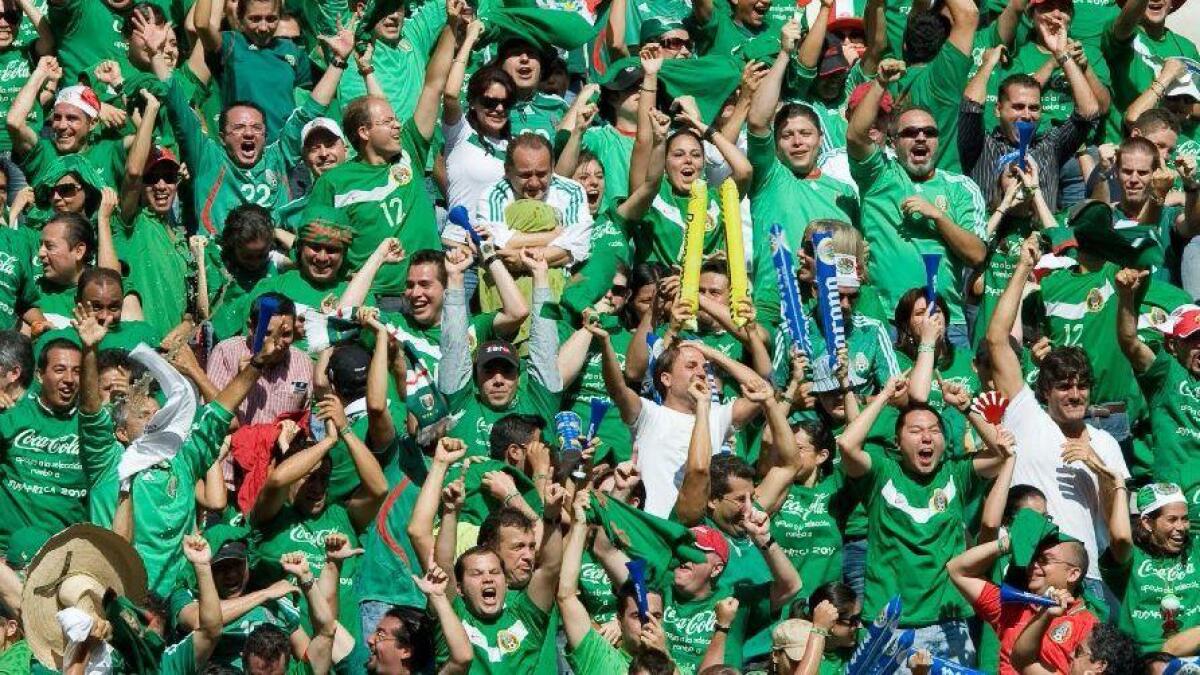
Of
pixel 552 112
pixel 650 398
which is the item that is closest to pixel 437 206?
pixel 552 112

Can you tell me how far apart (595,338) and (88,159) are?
9.97 feet

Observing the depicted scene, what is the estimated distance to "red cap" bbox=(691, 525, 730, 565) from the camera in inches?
564

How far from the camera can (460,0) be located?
1697 centimetres

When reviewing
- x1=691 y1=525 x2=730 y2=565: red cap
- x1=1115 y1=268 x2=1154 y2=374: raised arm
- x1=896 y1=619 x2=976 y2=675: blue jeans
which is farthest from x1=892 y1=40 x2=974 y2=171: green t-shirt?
x1=691 y1=525 x2=730 y2=565: red cap

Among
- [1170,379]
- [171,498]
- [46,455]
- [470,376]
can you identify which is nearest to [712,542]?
[470,376]

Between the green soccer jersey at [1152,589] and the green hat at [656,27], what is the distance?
15.0ft

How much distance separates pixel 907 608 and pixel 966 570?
0.39m

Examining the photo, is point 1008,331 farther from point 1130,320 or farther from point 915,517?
point 915,517

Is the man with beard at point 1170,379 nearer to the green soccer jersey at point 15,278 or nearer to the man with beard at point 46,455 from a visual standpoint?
the man with beard at point 46,455

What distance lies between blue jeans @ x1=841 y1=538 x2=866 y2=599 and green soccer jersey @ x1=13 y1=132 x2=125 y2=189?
4.28m

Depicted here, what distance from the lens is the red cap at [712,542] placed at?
14336 mm

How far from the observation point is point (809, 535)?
49.1 ft

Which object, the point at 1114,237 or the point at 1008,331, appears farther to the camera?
the point at 1114,237

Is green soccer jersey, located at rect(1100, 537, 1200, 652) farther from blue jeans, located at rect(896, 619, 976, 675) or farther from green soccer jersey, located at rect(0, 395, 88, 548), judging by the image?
green soccer jersey, located at rect(0, 395, 88, 548)
